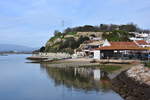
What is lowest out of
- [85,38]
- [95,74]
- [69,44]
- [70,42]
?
[95,74]

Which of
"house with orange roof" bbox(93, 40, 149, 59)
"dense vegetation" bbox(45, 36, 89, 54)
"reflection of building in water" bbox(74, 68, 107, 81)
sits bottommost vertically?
"reflection of building in water" bbox(74, 68, 107, 81)

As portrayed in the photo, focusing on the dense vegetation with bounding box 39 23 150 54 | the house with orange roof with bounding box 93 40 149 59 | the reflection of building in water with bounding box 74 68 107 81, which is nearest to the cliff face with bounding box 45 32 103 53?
the dense vegetation with bounding box 39 23 150 54

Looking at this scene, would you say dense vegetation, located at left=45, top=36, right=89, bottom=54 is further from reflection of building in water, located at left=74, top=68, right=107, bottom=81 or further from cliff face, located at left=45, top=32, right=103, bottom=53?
reflection of building in water, located at left=74, top=68, right=107, bottom=81

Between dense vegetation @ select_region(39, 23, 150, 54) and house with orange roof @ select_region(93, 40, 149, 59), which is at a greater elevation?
dense vegetation @ select_region(39, 23, 150, 54)

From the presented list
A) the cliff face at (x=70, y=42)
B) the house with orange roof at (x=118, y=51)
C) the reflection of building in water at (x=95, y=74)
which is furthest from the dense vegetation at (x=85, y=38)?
the reflection of building in water at (x=95, y=74)

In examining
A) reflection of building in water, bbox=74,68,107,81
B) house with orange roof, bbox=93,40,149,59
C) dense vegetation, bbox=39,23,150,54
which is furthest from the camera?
dense vegetation, bbox=39,23,150,54

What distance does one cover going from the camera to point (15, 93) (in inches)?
881

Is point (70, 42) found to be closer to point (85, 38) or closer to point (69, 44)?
point (69, 44)

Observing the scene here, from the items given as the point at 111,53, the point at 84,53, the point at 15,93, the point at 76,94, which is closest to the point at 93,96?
the point at 76,94

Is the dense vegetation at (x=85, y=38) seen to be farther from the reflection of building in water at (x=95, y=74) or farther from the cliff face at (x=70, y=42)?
the reflection of building in water at (x=95, y=74)

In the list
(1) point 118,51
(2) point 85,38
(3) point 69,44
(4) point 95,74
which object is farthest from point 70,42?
(4) point 95,74

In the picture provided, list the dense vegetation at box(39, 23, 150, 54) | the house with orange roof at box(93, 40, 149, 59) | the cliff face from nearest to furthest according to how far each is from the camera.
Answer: the house with orange roof at box(93, 40, 149, 59), the dense vegetation at box(39, 23, 150, 54), the cliff face

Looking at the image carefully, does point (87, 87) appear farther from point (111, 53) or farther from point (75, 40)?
point (75, 40)

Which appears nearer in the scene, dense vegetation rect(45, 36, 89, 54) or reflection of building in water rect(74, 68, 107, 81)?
reflection of building in water rect(74, 68, 107, 81)
